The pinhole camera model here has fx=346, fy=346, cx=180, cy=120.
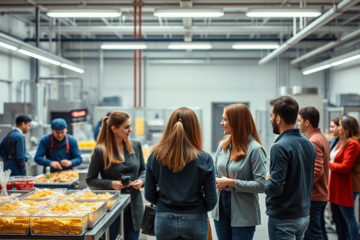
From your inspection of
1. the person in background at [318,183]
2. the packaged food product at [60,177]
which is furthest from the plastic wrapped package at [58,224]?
the person in background at [318,183]

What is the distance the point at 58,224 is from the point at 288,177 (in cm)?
148

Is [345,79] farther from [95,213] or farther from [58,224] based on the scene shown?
[58,224]

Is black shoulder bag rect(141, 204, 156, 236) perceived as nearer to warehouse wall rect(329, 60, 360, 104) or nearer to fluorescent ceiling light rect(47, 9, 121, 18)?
fluorescent ceiling light rect(47, 9, 121, 18)

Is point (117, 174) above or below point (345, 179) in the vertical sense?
above

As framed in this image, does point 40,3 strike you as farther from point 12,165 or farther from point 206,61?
point 206,61

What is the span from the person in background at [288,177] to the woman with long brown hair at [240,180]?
156 millimetres

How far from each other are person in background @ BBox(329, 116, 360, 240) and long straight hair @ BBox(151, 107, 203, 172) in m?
2.30

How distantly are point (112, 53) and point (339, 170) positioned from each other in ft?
34.0

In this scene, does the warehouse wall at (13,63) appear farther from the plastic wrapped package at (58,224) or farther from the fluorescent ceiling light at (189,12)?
the plastic wrapped package at (58,224)

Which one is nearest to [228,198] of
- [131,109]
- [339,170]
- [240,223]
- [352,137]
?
[240,223]

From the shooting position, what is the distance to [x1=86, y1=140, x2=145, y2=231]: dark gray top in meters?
2.85

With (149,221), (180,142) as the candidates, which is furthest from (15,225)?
(180,142)

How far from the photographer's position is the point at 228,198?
2533 mm

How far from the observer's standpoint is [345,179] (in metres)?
3.77
